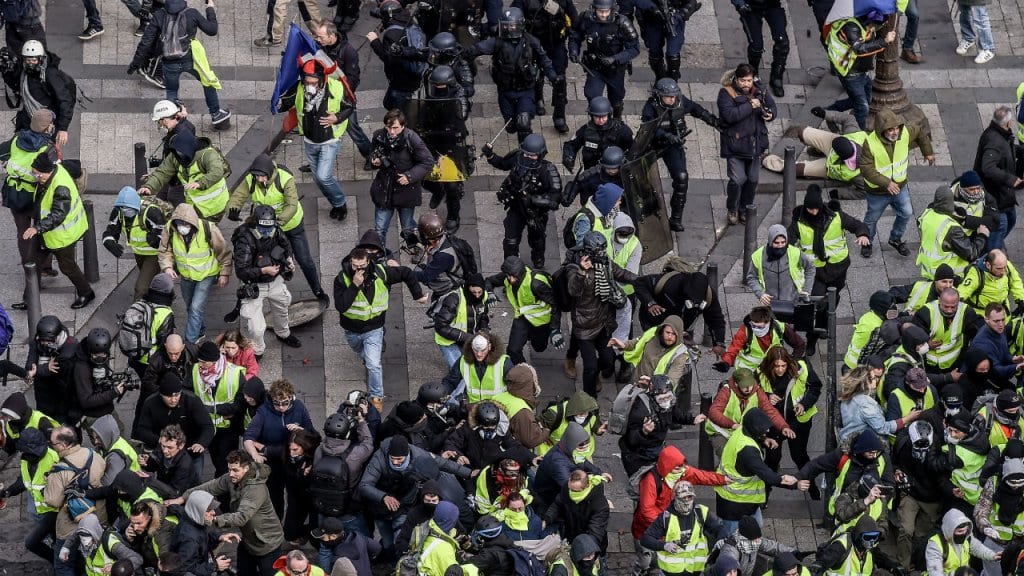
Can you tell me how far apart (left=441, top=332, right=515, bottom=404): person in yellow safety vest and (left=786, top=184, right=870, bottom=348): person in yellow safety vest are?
10.7 feet

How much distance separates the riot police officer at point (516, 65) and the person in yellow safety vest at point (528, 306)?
10.2 feet

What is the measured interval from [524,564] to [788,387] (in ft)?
11.3

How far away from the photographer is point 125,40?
2595 cm

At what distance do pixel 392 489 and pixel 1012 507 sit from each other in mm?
5116

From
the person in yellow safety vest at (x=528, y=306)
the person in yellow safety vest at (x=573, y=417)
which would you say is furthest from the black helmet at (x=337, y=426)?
the person in yellow safety vest at (x=528, y=306)

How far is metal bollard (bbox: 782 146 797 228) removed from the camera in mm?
23141

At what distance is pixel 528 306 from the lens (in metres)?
21.4

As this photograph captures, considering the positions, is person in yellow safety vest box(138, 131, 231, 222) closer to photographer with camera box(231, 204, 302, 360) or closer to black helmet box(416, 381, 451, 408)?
photographer with camera box(231, 204, 302, 360)

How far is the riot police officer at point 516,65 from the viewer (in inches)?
938

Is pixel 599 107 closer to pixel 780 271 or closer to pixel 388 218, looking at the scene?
pixel 388 218

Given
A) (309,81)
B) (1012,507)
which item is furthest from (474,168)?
(1012,507)

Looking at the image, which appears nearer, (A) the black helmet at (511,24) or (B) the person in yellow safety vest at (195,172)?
(B) the person in yellow safety vest at (195,172)

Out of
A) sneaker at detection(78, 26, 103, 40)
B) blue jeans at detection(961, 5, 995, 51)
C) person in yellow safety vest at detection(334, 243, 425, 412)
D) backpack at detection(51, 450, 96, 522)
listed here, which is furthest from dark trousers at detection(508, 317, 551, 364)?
blue jeans at detection(961, 5, 995, 51)

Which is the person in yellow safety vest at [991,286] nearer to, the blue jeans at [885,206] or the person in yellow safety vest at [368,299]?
the blue jeans at [885,206]
